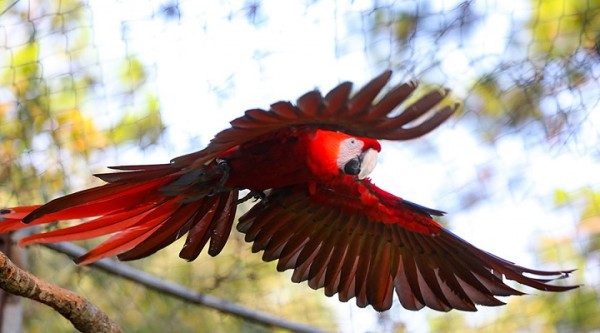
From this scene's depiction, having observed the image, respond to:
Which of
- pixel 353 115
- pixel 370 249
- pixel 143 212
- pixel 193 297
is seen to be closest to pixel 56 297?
pixel 143 212

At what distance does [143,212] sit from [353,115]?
50 centimetres

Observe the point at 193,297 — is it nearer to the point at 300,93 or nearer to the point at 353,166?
the point at 300,93

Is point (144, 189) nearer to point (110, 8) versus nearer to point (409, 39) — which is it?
point (110, 8)

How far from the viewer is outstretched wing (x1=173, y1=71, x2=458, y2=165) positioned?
102 centimetres

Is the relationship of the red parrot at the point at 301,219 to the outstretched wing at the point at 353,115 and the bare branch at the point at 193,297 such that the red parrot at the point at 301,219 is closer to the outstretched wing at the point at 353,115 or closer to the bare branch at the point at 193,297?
the outstretched wing at the point at 353,115

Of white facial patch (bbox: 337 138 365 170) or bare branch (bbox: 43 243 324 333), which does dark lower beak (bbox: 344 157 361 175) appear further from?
bare branch (bbox: 43 243 324 333)

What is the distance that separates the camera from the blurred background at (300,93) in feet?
5.61

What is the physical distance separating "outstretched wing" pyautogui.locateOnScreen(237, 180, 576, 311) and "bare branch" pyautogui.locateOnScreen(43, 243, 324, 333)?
0.46m

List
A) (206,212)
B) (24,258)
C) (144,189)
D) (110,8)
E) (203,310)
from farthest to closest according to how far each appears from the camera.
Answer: (203,310) → (24,258) → (110,8) → (206,212) → (144,189)

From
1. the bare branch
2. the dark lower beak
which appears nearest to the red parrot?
the dark lower beak

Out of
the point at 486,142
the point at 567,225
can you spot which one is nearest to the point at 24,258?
the point at 486,142

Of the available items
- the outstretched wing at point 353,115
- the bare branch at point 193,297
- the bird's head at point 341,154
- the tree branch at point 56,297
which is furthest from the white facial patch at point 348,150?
the bare branch at point 193,297

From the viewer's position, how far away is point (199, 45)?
1691 mm

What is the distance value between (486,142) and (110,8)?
91 centimetres
